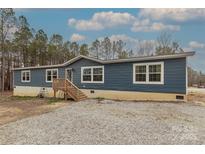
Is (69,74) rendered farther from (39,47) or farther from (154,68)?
(39,47)

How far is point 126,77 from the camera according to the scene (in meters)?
12.7

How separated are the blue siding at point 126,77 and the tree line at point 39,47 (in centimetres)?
1056

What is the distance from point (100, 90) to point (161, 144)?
9.58 meters

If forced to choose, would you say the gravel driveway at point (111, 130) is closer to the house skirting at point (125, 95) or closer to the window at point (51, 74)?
the house skirting at point (125, 95)

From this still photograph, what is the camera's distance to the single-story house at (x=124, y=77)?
10.8 metres

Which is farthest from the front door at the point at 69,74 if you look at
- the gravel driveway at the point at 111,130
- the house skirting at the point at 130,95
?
the gravel driveway at the point at 111,130

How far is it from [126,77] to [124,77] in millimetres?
140

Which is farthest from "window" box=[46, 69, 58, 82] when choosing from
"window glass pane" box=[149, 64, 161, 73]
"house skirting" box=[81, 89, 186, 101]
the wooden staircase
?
"window glass pane" box=[149, 64, 161, 73]

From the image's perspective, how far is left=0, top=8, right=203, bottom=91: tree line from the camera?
1003 inches

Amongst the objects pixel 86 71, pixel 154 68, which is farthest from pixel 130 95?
pixel 86 71

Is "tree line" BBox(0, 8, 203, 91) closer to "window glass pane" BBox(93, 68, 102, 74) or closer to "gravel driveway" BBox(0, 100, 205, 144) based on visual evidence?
"window glass pane" BBox(93, 68, 102, 74)

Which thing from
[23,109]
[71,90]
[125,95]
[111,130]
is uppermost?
[71,90]
